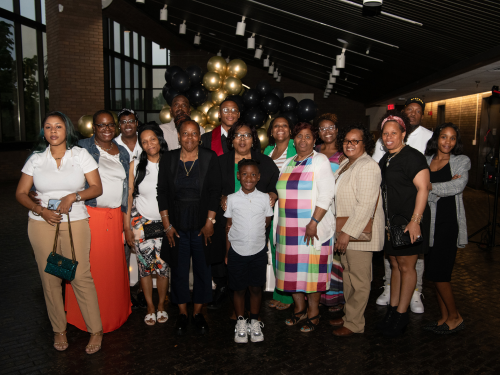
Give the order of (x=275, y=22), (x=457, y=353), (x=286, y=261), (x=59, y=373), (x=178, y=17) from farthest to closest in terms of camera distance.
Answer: (x=178, y=17), (x=275, y=22), (x=286, y=261), (x=457, y=353), (x=59, y=373)

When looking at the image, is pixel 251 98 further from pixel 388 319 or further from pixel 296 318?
pixel 388 319

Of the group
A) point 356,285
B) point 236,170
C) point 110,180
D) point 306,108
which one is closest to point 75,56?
point 306,108

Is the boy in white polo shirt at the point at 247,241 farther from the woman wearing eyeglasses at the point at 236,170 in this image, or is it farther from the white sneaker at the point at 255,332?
the woman wearing eyeglasses at the point at 236,170

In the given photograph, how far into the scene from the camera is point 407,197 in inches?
121

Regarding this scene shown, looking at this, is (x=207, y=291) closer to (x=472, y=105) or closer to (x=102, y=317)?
(x=102, y=317)

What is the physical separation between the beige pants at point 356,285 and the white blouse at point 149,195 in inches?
66.4

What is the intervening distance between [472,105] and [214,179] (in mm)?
12675

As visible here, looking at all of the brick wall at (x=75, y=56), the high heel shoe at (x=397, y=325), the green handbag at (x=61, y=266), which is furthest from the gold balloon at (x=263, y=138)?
the brick wall at (x=75, y=56)

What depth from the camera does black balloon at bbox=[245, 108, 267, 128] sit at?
7062mm

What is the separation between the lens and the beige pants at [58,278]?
296 cm

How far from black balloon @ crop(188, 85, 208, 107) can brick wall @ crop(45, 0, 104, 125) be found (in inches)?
173

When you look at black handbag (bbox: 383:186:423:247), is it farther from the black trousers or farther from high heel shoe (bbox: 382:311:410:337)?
the black trousers

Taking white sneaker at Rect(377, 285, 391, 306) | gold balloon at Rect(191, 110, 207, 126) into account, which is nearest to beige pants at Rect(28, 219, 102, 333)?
white sneaker at Rect(377, 285, 391, 306)

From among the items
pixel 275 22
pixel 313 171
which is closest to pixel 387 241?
pixel 313 171
